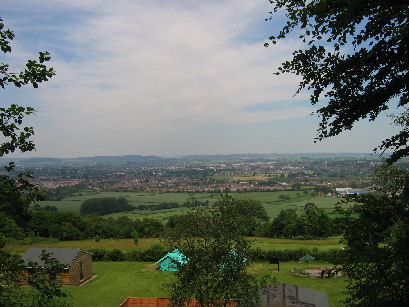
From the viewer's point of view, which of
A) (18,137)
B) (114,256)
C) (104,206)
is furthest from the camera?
(104,206)

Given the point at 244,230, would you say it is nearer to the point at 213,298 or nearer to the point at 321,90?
the point at 213,298

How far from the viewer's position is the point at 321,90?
710cm

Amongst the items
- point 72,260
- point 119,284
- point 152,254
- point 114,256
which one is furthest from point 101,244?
point 72,260

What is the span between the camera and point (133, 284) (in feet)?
87.1

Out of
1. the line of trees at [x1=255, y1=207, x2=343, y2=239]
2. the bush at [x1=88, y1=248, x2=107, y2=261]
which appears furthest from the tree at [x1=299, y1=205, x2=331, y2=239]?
the bush at [x1=88, y1=248, x2=107, y2=261]

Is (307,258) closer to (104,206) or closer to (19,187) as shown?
(19,187)

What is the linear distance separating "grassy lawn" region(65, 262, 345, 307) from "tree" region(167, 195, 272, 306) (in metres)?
9.88

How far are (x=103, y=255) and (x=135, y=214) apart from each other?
39.0m

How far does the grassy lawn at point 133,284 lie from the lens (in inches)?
890

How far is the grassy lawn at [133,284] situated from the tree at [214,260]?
988cm

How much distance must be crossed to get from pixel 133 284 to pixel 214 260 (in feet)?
58.1

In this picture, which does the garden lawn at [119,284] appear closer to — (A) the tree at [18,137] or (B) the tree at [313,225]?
(A) the tree at [18,137]

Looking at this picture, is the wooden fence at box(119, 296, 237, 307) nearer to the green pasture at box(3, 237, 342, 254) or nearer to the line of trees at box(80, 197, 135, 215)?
the green pasture at box(3, 237, 342, 254)

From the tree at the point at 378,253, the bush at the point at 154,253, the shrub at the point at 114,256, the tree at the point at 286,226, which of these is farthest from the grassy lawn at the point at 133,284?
the tree at the point at 378,253
